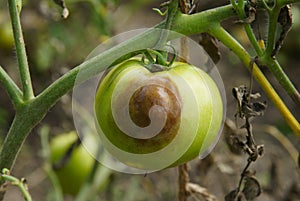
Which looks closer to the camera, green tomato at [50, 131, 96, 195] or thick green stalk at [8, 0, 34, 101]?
thick green stalk at [8, 0, 34, 101]

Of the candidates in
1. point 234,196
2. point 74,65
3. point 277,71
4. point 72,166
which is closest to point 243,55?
point 277,71

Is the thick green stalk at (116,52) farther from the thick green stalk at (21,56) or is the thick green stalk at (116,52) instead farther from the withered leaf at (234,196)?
the withered leaf at (234,196)

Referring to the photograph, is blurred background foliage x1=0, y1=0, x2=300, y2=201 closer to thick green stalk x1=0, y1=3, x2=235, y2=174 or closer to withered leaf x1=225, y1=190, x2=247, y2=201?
withered leaf x1=225, y1=190, x2=247, y2=201

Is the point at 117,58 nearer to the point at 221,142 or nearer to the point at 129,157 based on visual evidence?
the point at 129,157

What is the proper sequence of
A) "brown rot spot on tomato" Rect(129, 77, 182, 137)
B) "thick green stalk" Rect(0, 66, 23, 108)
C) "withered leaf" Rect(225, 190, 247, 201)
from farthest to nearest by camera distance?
Result: "withered leaf" Rect(225, 190, 247, 201), "thick green stalk" Rect(0, 66, 23, 108), "brown rot spot on tomato" Rect(129, 77, 182, 137)

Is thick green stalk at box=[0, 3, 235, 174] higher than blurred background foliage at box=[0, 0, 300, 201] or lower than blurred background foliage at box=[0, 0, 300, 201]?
higher

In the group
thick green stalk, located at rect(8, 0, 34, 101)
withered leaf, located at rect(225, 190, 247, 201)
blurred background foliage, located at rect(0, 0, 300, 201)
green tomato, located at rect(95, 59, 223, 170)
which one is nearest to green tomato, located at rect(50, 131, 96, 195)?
blurred background foliage, located at rect(0, 0, 300, 201)
